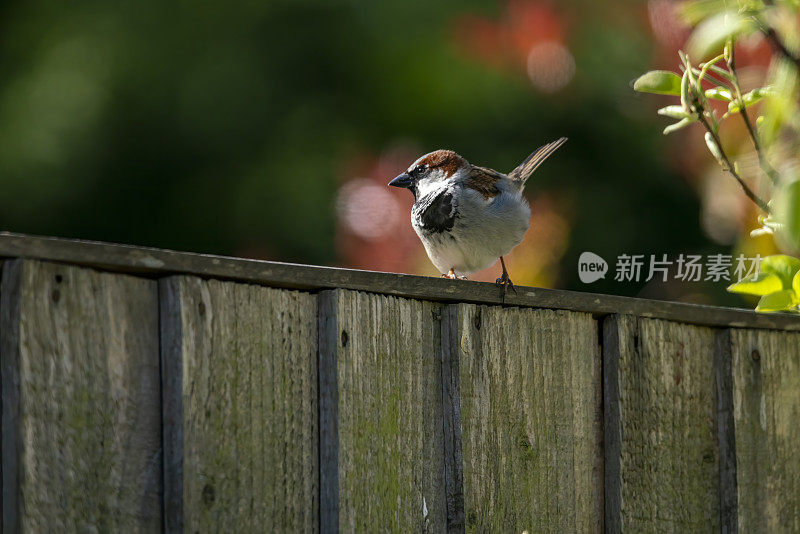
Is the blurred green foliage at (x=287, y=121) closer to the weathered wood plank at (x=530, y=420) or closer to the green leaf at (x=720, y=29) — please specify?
the weathered wood plank at (x=530, y=420)

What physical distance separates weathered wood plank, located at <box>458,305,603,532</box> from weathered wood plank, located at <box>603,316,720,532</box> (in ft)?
0.16

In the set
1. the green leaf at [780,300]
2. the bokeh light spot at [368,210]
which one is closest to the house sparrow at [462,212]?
the bokeh light spot at [368,210]

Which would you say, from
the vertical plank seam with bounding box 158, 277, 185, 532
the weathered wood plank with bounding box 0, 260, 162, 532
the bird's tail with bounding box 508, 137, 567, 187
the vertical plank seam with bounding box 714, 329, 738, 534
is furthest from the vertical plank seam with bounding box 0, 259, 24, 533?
the bird's tail with bounding box 508, 137, 567, 187

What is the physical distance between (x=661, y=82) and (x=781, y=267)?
0.36 metres

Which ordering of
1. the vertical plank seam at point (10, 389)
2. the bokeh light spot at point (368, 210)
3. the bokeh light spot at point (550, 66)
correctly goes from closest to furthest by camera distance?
the vertical plank seam at point (10, 389), the bokeh light spot at point (368, 210), the bokeh light spot at point (550, 66)

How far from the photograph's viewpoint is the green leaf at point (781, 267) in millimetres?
1616

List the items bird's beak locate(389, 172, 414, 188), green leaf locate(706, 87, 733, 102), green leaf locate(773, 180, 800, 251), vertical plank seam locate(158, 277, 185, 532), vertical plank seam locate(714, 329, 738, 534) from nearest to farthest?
green leaf locate(773, 180, 800, 251) < vertical plank seam locate(158, 277, 185, 532) < green leaf locate(706, 87, 733, 102) < vertical plank seam locate(714, 329, 738, 534) < bird's beak locate(389, 172, 414, 188)

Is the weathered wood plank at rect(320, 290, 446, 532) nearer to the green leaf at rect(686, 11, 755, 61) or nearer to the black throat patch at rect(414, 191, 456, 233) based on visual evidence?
the green leaf at rect(686, 11, 755, 61)

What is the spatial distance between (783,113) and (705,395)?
4.22 feet

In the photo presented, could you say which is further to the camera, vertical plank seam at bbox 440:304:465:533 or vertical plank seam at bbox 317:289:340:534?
vertical plank seam at bbox 440:304:465:533

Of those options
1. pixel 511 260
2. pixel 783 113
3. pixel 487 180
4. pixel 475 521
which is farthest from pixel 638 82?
pixel 511 260

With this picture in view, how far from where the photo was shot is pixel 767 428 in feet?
7.43

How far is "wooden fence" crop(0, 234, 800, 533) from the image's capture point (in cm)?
136

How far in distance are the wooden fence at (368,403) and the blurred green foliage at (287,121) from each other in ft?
4.04
